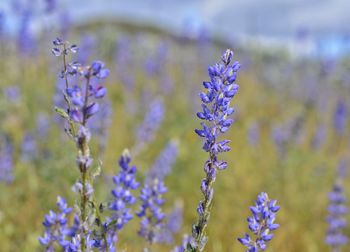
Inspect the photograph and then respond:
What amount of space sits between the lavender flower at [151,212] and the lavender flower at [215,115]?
2.45 ft

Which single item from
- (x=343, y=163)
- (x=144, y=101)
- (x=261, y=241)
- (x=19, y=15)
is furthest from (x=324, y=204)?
(x=19, y=15)

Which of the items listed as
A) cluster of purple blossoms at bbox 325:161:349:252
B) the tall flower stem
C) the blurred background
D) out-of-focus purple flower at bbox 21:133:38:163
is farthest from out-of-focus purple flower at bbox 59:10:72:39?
the tall flower stem

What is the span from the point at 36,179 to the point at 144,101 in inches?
143

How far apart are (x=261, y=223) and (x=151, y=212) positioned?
74cm

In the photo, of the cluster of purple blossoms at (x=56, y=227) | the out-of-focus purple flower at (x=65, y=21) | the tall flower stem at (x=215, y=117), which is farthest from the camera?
the out-of-focus purple flower at (x=65, y=21)

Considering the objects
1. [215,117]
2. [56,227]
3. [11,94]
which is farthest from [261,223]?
[11,94]

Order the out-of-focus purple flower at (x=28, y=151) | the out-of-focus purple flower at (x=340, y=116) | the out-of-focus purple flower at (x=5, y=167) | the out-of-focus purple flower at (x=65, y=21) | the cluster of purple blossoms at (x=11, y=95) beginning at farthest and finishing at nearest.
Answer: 1. the out-of-focus purple flower at (x=65, y=21)
2. the out-of-focus purple flower at (x=340, y=116)
3. the cluster of purple blossoms at (x=11, y=95)
4. the out-of-focus purple flower at (x=28, y=151)
5. the out-of-focus purple flower at (x=5, y=167)

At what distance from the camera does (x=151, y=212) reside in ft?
7.97

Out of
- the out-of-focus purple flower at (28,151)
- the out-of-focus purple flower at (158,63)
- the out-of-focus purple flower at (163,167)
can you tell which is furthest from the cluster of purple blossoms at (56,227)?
the out-of-focus purple flower at (158,63)

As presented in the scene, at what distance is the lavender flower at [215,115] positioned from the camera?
165 centimetres

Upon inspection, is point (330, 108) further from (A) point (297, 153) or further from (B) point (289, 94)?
(A) point (297, 153)

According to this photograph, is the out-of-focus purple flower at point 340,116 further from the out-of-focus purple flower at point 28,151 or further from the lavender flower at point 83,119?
the lavender flower at point 83,119

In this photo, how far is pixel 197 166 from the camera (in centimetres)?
636

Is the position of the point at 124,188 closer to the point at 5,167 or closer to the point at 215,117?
the point at 215,117
